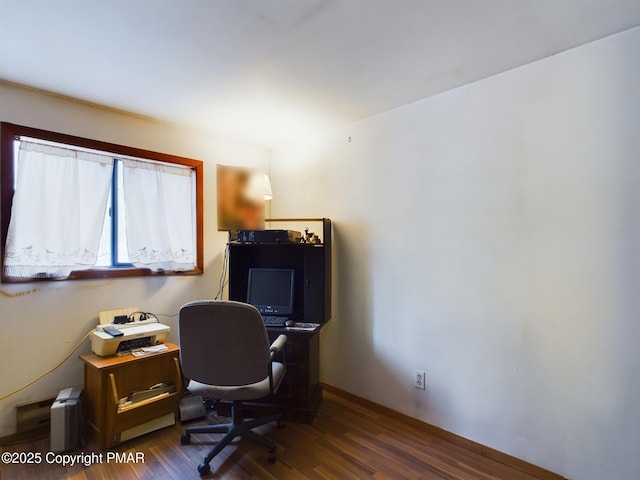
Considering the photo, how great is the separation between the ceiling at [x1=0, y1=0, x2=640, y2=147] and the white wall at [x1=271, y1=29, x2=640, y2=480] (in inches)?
10.1

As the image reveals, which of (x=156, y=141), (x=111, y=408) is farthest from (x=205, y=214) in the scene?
(x=111, y=408)

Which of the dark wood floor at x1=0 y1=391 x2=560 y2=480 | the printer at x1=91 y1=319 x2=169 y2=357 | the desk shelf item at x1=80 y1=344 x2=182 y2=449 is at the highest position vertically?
the printer at x1=91 y1=319 x2=169 y2=357

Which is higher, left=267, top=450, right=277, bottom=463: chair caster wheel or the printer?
the printer

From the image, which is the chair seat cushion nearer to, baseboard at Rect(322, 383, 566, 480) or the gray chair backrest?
the gray chair backrest

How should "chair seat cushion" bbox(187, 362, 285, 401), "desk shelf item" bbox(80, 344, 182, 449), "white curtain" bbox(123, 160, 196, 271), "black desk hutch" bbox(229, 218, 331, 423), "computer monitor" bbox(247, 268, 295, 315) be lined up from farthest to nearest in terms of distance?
"computer monitor" bbox(247, 268, 295, 315), "white curtain" bbox(123, 160, 196, 271), "black desk hutch" bbox(229, 218, 331, 423), "desk shelf item" bbox(80, 344, 182, 449), "chair seat cushion" bbox(187, 362, 285, 401)

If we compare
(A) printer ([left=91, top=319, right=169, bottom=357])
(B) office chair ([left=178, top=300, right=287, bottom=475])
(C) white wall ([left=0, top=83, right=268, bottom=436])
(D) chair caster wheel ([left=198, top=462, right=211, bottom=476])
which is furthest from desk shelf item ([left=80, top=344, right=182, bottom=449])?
(D) chair caster wheel ([left=198, top=462, right=211, bottom=476])

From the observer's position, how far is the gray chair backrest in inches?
72.0

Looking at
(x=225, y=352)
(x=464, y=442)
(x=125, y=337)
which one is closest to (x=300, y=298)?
(x=225, y=352)

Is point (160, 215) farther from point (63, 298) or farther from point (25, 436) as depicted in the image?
point (25, 436)

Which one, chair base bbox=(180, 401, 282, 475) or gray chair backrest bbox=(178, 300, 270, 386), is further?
chair base bbox=(180, 401, 282, 475)

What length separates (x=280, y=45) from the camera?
1.73m

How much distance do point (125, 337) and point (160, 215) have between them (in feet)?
3.34

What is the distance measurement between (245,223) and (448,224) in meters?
1.98

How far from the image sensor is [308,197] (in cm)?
317
